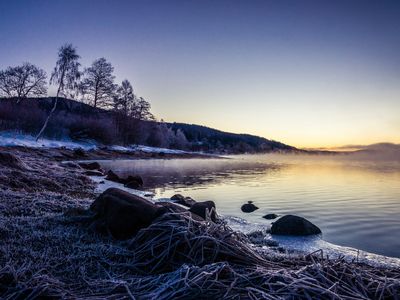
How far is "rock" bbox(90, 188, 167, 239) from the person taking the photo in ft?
15.6

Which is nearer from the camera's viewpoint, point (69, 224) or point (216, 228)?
point (216, 228)

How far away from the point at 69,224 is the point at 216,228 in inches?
105

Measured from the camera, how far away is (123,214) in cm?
490

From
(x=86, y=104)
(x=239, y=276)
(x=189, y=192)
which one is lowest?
(x=189, y=192)

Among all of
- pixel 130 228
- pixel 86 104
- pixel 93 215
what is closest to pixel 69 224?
pixel 93 215

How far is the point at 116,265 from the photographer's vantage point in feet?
11.6

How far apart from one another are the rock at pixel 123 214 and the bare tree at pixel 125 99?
58.8 meters

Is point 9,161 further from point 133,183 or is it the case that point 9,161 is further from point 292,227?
point 292,227

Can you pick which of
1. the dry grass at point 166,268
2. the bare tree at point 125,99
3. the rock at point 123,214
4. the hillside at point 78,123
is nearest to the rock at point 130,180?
the rock at point 123,214

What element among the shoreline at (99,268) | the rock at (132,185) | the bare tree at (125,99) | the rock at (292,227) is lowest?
the rock at (132,185)

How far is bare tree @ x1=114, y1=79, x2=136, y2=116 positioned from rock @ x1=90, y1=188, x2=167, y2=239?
58789mm

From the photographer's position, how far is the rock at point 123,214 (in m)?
4.74

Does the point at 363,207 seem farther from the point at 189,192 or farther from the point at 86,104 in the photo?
the point at 86,104

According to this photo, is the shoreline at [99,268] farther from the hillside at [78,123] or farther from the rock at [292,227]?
the hillside at [78,123]
